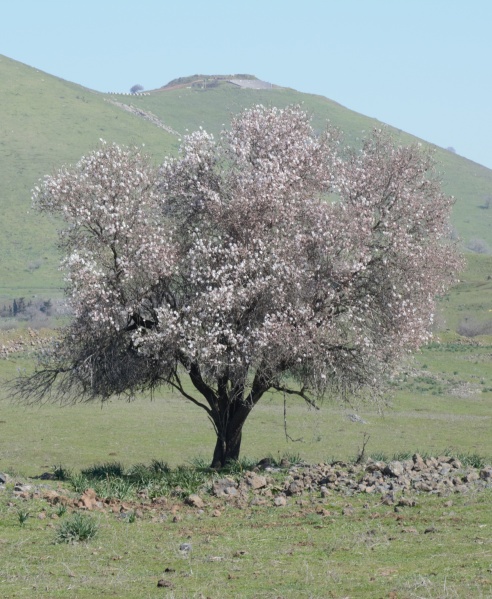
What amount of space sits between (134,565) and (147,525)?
3.17 metres

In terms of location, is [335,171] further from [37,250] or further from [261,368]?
[37,250]

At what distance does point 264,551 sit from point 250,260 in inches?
353

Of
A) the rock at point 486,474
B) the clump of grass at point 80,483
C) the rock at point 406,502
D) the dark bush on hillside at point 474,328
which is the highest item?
the dark bush on hillside at point 474,328

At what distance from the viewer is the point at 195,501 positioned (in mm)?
Answer: 18188

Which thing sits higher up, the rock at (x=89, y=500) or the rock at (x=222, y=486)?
the rock at (x=222, y=486)

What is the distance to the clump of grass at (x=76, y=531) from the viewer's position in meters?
14.7

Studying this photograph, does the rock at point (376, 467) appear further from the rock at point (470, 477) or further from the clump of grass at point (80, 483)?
the clump of grass at point (80, 483)

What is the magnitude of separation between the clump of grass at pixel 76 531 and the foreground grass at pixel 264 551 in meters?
0.14

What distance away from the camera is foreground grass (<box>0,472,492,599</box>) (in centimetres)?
1155

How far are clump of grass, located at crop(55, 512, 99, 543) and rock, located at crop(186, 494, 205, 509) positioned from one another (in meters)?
3.38

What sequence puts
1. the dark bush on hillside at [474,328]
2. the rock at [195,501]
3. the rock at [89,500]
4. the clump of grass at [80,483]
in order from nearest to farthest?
the rock at [89,500]
the rock at [195,501]
the clump of grass at [80,483]
the dark bush on hillside at [474,328]

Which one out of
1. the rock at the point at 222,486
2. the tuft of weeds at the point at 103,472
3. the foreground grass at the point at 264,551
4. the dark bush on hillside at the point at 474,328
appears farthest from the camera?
the dark bush on hillside at the point at 474,328

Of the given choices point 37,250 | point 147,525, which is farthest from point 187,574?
point 37,250

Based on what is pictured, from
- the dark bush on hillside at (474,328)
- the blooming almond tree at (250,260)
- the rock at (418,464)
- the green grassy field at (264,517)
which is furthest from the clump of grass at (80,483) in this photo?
the dark bush on hillside at (474,328)
